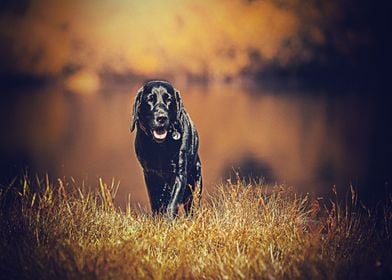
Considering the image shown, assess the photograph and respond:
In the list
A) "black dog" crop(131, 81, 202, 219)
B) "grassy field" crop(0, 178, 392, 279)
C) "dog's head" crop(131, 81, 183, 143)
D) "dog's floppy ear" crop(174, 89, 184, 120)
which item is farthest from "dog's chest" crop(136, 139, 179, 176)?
"grassy field" crop(0, 178, 392, 279)

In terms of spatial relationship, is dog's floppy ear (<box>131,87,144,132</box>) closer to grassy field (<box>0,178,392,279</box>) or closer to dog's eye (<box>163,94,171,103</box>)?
dog's eye (<box>163,94,171,103</box>)

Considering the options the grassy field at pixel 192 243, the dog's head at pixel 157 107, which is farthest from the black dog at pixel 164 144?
the grassy field at pixel 192 243

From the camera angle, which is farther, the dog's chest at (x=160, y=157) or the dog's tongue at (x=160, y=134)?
the dog's chest at (x=160, y=157)

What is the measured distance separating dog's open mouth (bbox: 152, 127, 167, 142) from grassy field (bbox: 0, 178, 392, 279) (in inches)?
19.8

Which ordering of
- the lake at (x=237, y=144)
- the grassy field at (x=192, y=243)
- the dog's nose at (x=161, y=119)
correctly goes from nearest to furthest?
the grassy field at (x=192, y=243) → the dog's nose at (x=161, y=119) → the lake at (x=237, y=144)

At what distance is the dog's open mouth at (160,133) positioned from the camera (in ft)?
14.0

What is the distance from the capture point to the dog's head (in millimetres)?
4262

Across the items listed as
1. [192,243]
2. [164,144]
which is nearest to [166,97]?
[164,144]

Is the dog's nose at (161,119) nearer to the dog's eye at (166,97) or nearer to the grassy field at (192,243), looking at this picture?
the dog's eye at (166,97)

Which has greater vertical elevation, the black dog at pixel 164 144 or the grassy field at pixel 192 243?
the black dog at pixel 164 144

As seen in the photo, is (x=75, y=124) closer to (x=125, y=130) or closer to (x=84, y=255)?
(x=125, y=130)

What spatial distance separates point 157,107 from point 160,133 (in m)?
0.16

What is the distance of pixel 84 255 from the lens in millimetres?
3537

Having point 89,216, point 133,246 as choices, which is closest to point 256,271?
point 133,246
